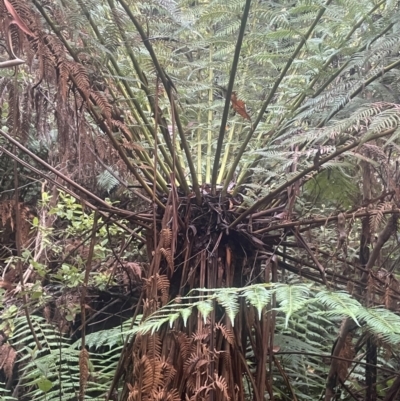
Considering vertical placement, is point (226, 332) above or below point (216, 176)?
below

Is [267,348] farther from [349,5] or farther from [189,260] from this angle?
[349,5]

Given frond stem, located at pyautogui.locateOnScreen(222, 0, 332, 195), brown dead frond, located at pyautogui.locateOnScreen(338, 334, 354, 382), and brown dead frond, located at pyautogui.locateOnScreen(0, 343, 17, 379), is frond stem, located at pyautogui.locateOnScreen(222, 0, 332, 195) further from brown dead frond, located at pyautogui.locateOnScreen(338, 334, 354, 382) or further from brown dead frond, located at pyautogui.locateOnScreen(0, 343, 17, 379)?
brown dead frond, located at pyautogui.locateOnScreen(0, 343, 17, 379)

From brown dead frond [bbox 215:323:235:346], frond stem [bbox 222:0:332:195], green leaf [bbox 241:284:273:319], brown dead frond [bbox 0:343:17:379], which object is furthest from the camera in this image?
brown dead frond [bbox 0:343:17:379]

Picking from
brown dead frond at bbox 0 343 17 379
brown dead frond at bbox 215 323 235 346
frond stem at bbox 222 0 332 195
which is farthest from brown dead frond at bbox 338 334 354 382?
brown dead frond at bbox 0 343 17 379

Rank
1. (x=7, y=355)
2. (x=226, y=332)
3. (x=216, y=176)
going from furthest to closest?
1. (x=7, y=355)
2. (x=216, y=176)
3. (x=226, y=332)

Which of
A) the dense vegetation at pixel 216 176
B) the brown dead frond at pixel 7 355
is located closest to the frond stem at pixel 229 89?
the dense vegetation at pixel 216 176

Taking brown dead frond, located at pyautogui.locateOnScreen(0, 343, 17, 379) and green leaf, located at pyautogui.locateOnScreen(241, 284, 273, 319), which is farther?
brown dead frond, located at pyautogui.locateOnScreen(0, 343, 17, 379)

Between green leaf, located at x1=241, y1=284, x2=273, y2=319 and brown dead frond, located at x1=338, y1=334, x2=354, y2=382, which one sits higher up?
green leaf, located at x1=241, y1=284, x2=273, y2=319

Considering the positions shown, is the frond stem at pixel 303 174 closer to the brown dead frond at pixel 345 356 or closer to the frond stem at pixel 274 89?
the frond stem at pixel 274 89

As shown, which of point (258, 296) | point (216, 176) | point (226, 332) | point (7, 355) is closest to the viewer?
point (258, 296)

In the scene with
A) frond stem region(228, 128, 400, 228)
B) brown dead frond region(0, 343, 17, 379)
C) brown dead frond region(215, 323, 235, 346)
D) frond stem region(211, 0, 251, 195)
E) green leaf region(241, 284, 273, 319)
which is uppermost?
frond stem region(211, 0, 251, 195)

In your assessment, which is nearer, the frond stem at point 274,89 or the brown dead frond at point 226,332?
the brown dead frond at point 226,332

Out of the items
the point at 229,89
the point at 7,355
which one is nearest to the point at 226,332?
the point at 229,89

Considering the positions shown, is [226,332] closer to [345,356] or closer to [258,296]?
[258,296]
